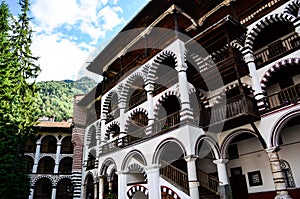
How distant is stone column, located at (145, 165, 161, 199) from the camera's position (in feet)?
36.0

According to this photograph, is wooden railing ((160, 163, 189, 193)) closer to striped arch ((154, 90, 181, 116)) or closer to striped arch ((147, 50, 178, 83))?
striped arch ((154, 90, 181, 116))

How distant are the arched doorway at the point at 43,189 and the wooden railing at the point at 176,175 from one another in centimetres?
1998

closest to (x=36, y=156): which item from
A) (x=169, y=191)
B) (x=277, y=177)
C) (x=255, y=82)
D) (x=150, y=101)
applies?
(x=150, y=101)

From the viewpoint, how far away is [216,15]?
1363cm

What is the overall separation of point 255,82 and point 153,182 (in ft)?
21.3

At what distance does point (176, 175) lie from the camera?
11211 millimetres

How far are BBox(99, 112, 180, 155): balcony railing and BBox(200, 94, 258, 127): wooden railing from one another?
1416 millimetres

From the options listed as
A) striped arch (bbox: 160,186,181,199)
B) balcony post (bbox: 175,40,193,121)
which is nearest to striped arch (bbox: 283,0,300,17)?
balcony post (bbox: 175,40,193,121)

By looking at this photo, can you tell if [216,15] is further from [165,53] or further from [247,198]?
[247,198]

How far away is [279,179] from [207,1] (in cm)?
1014

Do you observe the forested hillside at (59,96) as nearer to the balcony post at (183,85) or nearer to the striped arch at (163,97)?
the striped arch at (163,97)

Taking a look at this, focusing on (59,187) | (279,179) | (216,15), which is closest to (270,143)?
(279,179)

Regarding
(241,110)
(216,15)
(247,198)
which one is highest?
(216,15)

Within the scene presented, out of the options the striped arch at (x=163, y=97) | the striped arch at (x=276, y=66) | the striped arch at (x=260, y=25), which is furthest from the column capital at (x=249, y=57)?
the striped arch at (x=163, y=97)
